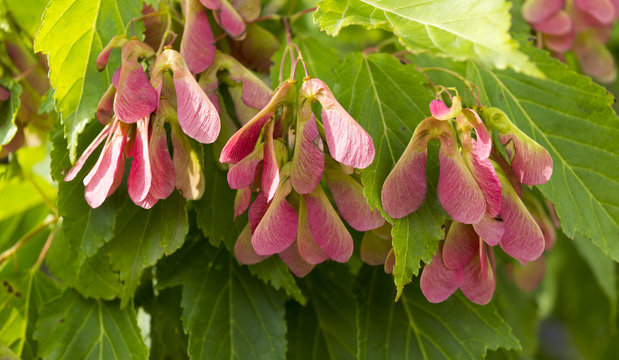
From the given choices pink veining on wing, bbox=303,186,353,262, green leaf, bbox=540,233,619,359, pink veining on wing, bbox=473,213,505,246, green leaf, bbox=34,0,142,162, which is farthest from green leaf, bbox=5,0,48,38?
green leaf, bbox=540,233,619,359

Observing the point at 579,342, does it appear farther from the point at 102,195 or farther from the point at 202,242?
the point at 102,195

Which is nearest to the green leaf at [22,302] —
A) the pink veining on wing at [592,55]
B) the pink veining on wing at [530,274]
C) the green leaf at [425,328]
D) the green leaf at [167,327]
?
the green leaf at [167,327]

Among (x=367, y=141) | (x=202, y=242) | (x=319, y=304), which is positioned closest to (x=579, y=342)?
(x=319, y=304)

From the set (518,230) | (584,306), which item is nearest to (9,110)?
(518,230)

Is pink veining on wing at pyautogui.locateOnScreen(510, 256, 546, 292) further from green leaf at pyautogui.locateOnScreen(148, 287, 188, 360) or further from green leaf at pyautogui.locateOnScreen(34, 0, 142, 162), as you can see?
green leaf at pyautogui.locateOnScreen(34, 0, 142, 162)

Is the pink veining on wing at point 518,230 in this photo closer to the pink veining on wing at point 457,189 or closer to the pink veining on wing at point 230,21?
the pink veining on wing at point 457,189

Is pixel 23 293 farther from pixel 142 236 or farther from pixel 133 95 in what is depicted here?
pixel 133 95

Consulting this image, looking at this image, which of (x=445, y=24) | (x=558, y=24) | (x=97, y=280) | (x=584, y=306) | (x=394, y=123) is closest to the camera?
(x=445, y=24)
